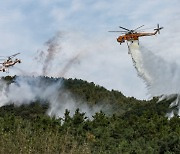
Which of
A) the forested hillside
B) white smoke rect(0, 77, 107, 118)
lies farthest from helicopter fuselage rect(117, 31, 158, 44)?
white smoke rect(0, 77, 107, 118)

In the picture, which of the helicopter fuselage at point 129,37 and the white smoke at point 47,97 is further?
the white smoke at point 47,97

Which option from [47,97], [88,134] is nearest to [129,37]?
→ [88,134]

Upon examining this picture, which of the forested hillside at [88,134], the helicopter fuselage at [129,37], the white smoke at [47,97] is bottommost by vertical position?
the forested hillside at [88,134]

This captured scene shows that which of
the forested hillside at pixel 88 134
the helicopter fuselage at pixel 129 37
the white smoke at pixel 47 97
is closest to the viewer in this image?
the forested hillside at pixel 88 134

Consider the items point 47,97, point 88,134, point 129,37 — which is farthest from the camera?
point 47,97

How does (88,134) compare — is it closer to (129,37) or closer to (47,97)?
(129,37)

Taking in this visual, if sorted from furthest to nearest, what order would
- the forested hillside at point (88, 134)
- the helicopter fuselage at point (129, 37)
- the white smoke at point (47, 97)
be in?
the white smoke at point (47, 97) → the helicopter fuselage at point (129, 37) → the forested hillside at point (88, 134)

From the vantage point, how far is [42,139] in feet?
50.5

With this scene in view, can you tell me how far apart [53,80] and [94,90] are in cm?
1560

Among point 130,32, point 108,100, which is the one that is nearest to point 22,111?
point 108,100

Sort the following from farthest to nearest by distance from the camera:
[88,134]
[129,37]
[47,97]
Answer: [47,97] < [129,37] < [88,134]

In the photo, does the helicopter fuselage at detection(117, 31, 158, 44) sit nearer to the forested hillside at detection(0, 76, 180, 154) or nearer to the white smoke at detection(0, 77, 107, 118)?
the forested hillside at detection(0, 76, 180, 154)

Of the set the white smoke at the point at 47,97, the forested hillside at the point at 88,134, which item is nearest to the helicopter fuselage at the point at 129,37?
the forested hillside at the point at 88,134

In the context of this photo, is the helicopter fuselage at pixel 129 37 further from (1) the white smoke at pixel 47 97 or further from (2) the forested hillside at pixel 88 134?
(1) the white smoke at pixel 47 97
